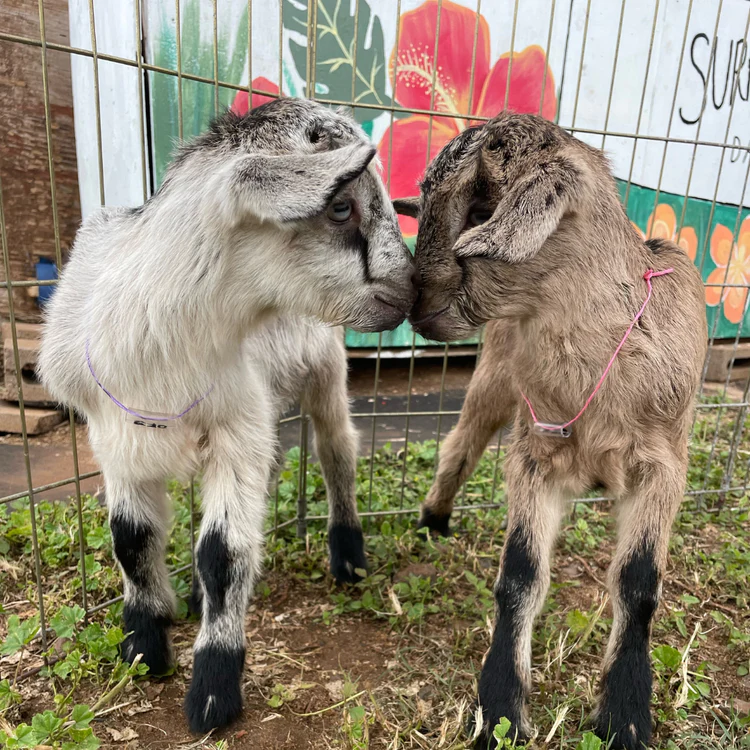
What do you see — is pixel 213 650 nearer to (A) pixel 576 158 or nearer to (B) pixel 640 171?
(A) pixel 576 158

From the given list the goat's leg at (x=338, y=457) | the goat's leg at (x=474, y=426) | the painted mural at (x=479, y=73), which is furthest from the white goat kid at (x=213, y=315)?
the painted mural at (x=479, y=73)

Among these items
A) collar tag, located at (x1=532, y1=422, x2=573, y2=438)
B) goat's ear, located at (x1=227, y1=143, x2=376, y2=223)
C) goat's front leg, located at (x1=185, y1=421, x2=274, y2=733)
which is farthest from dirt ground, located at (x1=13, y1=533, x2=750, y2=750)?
goat's ear, located at (x1=227, y1=143, x2=376, y2=223)

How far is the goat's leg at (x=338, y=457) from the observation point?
307cm

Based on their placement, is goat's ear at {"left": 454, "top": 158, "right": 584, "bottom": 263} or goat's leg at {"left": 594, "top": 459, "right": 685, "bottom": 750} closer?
goat's ear at {"left": 454, "top": 158, "right": 584, "bottom": 263}

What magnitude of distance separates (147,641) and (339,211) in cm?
168

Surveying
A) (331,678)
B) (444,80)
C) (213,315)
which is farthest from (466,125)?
(331,678)

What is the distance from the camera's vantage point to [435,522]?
3.43 meters

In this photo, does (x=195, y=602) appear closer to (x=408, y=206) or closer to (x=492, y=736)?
(x=492, y=736)

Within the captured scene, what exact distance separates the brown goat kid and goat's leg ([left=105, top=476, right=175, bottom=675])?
1.16 metres

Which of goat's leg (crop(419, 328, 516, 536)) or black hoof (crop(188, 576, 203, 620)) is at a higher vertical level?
goat's leg (crop(419, 328, 516, 536))

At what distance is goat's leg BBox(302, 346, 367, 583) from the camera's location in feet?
10.1

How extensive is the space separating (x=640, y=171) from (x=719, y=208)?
4.19 ft

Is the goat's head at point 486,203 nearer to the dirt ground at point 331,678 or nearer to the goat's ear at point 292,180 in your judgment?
the goat's ear at point 292,180

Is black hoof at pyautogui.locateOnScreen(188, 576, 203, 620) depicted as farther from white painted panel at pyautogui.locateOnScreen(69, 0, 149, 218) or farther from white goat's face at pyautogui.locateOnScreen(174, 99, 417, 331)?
A: white painted panel at pyautogui.locateOnScreen(69, 0, 149, 218)
